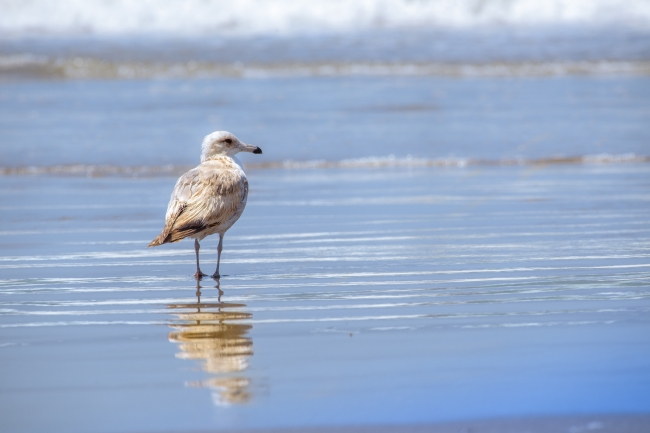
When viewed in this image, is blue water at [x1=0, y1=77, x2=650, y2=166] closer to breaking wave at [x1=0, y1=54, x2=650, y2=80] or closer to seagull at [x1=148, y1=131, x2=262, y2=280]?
breaking wave at [x1=0, y1=54, x2=650, y2=80]

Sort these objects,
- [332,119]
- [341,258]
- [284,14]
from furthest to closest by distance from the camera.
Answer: [284,14] < [332,119] < [341,258]

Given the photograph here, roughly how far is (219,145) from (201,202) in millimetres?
822

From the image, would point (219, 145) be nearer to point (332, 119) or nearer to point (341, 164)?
point (341, 164)

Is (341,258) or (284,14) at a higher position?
(284,14)

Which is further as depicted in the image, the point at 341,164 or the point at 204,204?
the point at 341,164

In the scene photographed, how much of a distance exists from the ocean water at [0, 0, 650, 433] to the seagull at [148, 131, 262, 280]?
26cm

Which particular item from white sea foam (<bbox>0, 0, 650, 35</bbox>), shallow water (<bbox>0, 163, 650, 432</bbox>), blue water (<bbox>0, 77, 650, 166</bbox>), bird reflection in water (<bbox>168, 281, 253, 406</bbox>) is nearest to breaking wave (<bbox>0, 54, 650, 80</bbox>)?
blue water (<bbox>0, 77, 650, 166</bbox>)

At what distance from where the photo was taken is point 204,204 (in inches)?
228

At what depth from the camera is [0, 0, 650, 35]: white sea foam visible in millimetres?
25469

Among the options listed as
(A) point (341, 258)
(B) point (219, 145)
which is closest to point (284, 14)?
(B) point (219, 145)

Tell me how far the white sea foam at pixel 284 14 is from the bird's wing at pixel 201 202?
19660 millimetres

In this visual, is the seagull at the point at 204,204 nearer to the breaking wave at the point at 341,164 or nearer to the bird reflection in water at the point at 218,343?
the bird reflection in water at the point at 218,343

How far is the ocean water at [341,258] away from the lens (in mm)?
3545

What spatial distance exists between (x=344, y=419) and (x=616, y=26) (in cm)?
2271
